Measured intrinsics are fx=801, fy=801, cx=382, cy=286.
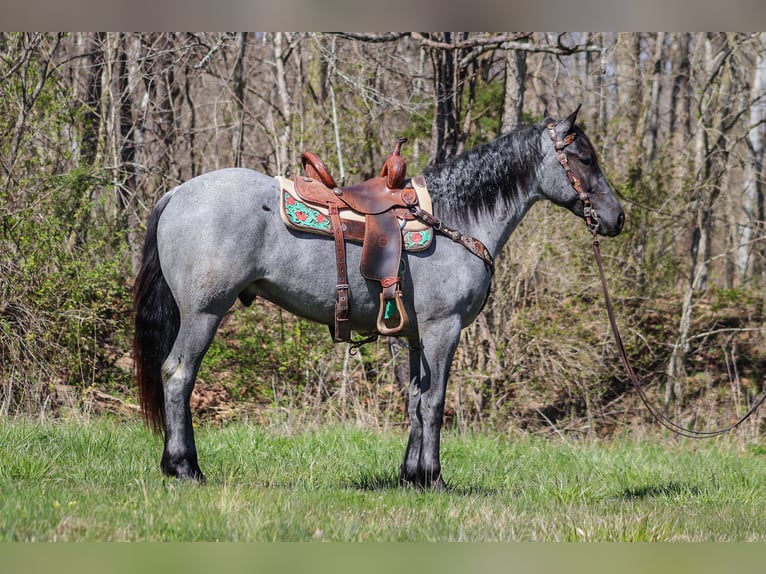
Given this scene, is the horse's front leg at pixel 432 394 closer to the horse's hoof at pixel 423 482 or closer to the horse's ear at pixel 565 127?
the horse's hoof at pixel 423 482

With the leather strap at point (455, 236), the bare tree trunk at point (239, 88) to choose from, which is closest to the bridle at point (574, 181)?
the leather strap at point (455, 236)

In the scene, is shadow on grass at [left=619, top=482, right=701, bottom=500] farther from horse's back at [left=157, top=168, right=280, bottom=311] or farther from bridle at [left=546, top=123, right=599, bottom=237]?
horse's back at [left=157, top=168, right=280, bottom=311]

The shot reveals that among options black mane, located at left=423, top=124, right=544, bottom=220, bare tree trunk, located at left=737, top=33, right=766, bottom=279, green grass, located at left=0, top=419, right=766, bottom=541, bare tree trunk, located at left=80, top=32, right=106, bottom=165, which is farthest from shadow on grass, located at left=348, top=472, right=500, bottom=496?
bare tree trunk, located at left=737, top=33, right=766, bottom=279

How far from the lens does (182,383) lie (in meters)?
4.86

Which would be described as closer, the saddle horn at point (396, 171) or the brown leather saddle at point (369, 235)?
the brown leather saddle at point (369, 235)

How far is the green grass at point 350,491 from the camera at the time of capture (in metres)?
3.93

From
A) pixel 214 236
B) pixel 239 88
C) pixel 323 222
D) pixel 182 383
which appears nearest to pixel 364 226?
pixel 323 222

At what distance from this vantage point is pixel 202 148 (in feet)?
39.6

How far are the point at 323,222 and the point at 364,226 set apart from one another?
10.3 inches

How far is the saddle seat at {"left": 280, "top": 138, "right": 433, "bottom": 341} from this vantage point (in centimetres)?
498

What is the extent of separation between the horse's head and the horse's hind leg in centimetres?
246

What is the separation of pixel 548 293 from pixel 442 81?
124 inches

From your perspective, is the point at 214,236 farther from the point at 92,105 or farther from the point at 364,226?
the point at 92,105

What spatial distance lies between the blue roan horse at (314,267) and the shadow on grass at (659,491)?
168 centimetres
